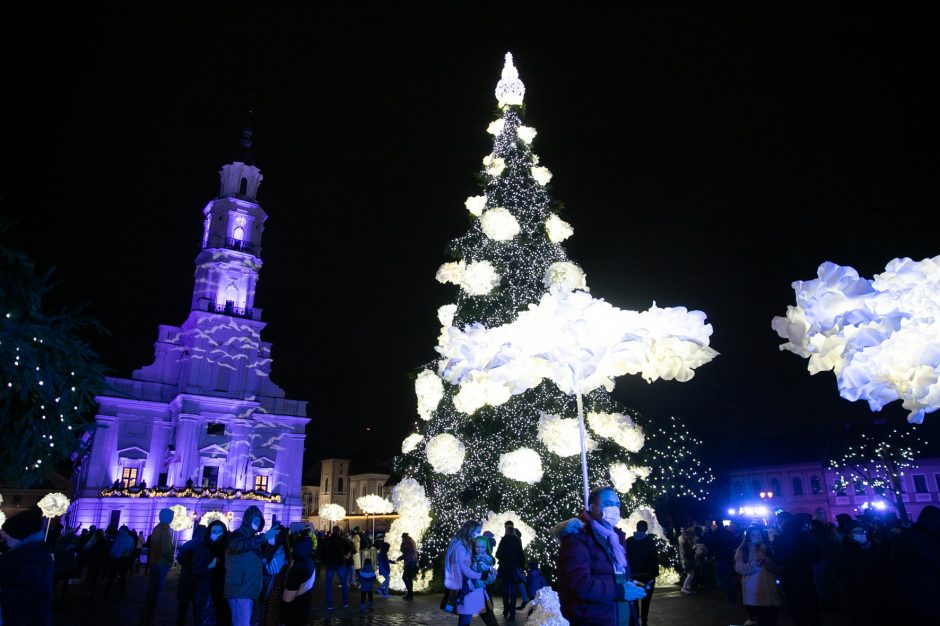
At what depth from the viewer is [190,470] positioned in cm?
4275

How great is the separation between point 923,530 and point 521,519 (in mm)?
9007

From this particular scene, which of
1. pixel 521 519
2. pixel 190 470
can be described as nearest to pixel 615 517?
pixel 521 519

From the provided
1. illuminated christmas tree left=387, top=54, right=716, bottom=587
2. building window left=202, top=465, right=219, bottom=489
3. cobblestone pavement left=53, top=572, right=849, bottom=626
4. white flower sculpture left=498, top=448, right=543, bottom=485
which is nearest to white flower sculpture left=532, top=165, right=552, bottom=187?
illuminated christmas tree left=387, top=54, right=716, bottom=587

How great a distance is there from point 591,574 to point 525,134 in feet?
43.5

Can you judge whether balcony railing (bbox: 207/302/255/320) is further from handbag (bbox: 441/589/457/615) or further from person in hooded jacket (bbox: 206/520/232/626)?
handbag (bbox: 441/589/457/615)

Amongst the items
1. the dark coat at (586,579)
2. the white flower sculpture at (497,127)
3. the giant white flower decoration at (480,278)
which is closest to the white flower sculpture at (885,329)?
the dark coat at (586,579)

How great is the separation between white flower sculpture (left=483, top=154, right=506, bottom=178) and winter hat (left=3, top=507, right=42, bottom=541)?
12425 millimetres

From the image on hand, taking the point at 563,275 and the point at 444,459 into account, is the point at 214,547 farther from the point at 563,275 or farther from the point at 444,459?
the point at 563,275

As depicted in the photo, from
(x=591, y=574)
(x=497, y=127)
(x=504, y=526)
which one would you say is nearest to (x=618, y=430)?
(x=504, y=526)

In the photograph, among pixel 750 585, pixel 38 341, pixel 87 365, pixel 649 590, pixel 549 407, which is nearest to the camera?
pixel 750 585

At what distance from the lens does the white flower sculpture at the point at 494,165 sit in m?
15.3

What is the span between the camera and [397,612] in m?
11.9

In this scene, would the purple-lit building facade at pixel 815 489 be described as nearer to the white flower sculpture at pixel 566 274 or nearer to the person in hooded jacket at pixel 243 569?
the white flower sculpture at pixel 566 274

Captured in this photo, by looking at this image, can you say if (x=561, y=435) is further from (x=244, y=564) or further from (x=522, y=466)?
(x=244, y=564)
